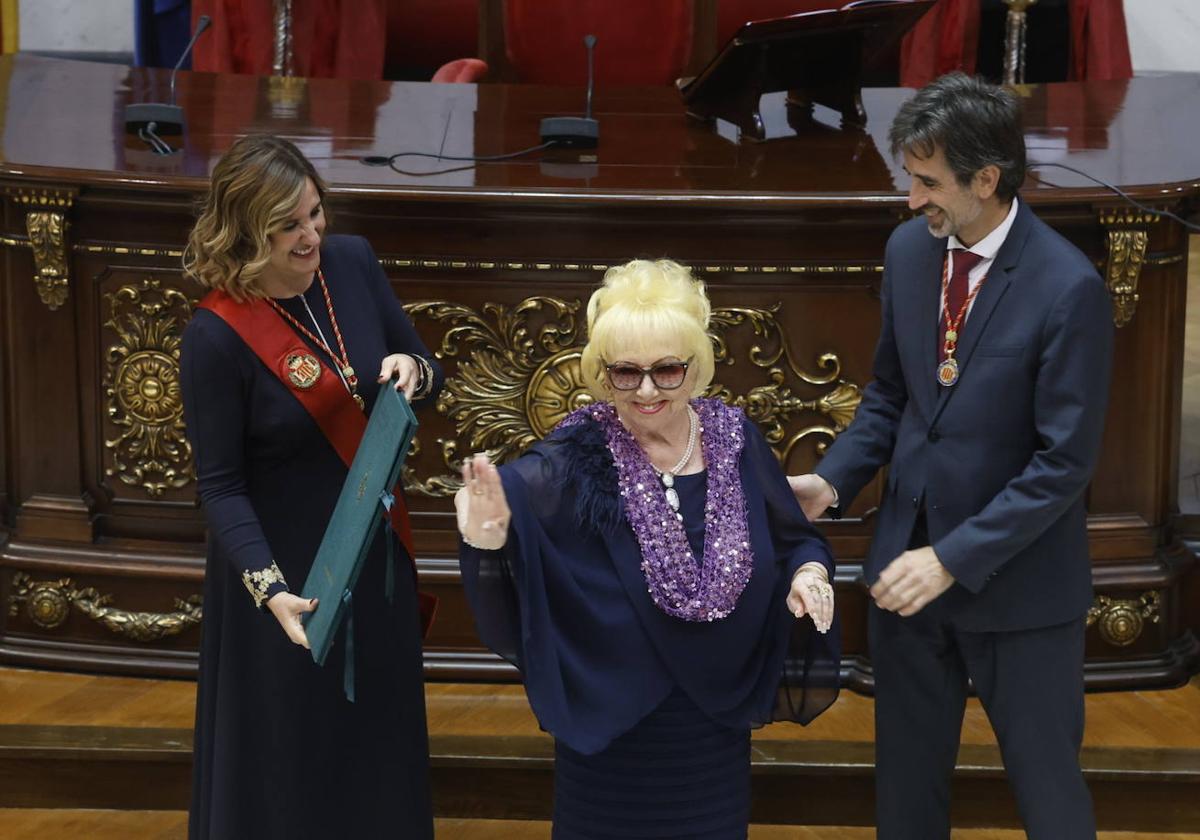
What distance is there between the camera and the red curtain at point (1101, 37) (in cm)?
637

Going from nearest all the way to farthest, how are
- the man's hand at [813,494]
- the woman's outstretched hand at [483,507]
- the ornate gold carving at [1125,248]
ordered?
the woman's outstretched hand at [483,507] < the man's hand at [813,494] < the ornate gold carving at [1125,248]

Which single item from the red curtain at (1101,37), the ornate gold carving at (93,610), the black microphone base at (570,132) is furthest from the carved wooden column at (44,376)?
the red curtain at (1101,37)

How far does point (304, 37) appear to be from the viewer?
633 centimetres

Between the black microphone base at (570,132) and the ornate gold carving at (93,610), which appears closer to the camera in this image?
the ornate gold carving at (93,610)

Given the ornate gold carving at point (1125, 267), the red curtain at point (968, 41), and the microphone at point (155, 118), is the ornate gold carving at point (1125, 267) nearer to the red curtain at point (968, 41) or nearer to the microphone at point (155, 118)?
the microphone at point (155, 118)

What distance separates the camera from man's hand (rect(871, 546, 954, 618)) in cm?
258

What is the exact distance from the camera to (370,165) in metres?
3.79

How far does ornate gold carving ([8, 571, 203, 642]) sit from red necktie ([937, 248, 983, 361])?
185cm

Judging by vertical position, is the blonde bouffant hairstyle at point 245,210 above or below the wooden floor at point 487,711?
above

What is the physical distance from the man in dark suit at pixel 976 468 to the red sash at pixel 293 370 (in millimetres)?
699

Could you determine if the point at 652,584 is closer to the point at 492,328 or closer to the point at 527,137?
the point at 492,328

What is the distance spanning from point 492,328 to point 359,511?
4.16 ft

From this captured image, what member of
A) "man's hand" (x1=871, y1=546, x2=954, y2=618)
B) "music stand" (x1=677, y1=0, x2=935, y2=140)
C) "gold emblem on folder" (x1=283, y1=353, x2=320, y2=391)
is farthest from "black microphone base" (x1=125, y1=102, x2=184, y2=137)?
"man's hand" (x1=871, y1=546, x2=954, y2=618)

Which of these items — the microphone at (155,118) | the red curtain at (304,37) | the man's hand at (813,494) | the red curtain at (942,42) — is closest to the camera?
the man's hand at (813,494)
